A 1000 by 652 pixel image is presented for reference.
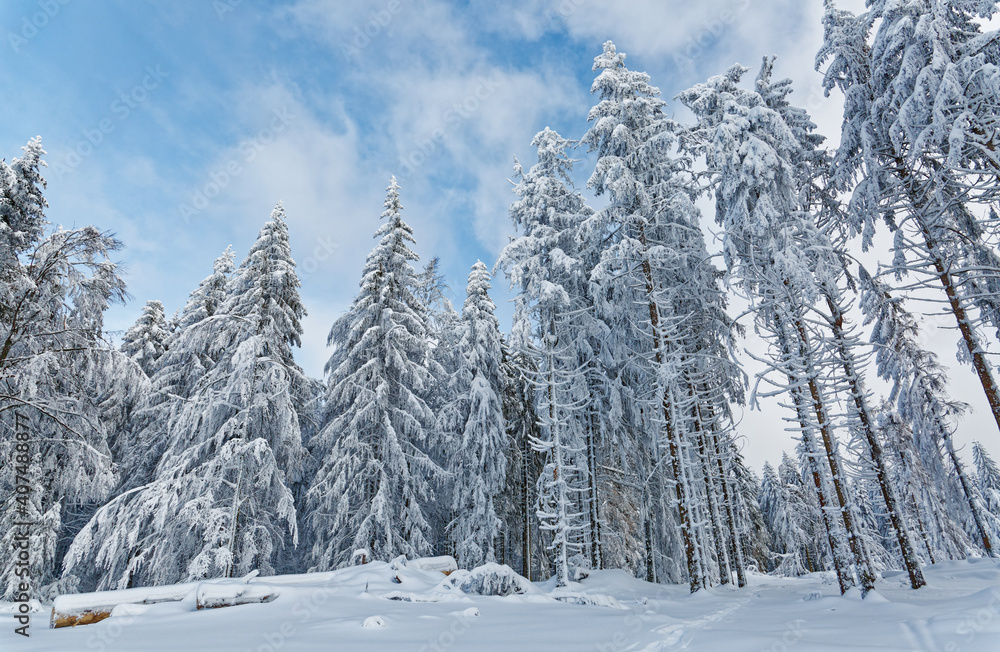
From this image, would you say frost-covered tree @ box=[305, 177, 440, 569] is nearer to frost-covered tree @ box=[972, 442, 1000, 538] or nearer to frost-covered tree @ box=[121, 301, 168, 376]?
frost-covered tree @ box=[121, 301, 168, 376]

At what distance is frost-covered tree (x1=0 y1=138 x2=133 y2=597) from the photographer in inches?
399

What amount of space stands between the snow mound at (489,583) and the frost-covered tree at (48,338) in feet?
29.4

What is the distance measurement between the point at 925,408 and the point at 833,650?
74.2 feet

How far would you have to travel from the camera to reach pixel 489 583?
30.2ft

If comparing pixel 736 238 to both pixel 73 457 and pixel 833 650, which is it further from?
pixel 73 457

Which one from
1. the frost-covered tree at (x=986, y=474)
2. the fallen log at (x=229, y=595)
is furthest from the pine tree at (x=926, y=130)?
the frost-covered tree at (x=986, y=474)

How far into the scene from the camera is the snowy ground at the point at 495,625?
13.9 ft

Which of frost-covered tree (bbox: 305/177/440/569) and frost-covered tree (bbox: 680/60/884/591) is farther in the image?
frost-covered tree (bbox: 305/177/440/569)

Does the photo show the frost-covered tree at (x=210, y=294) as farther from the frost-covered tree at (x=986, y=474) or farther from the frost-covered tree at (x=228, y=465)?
the frost-covered tree at (x=986, y=474)

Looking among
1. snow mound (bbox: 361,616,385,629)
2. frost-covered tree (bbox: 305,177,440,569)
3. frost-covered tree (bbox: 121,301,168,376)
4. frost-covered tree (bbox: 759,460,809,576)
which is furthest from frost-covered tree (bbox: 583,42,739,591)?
frost-covered tree (bbox: 759,460,809,576)

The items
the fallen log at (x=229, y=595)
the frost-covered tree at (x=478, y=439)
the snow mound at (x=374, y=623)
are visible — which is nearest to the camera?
the snow mound at (x=374, y=623)

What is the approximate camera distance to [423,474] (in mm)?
18359

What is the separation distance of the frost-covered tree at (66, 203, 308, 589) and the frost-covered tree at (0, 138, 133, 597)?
266 centimetres

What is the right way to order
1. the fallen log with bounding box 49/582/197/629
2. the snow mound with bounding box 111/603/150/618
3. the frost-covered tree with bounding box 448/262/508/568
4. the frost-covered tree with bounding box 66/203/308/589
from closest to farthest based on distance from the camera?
1. the fallen log with bounding box 49/582/197/629
2. the snow mound with bounding box 111/603/150/618
3. the frost-covered tree with bounding box 66/203/308/589
4. the frost-covered tree with bounding box 448/262/508/568
